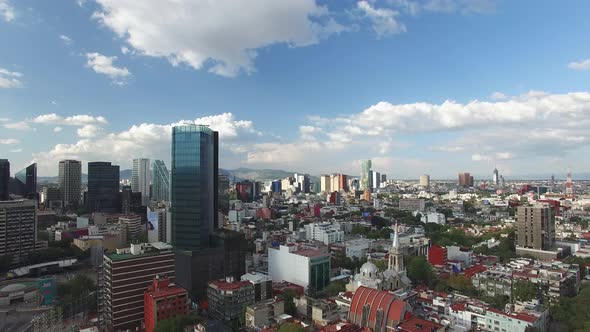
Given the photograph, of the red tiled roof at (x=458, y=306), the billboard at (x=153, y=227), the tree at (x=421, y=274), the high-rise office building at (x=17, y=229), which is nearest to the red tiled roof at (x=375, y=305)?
the red tiled roof at (x=458, y=306)

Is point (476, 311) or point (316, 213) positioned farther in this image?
point (316, 213)

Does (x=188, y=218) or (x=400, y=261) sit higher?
(x=188, y=218)

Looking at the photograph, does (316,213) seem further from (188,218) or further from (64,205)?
(64,205)

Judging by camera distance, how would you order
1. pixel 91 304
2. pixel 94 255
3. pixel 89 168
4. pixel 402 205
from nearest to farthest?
1. pixel 91 304
2. pixel 94 255
3. pixel 89 168
4. pixel 402 205

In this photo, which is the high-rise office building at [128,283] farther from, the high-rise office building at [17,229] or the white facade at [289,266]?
the high-rise office building at [17,229]

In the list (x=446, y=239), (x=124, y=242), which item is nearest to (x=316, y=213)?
(x=446, y=239)

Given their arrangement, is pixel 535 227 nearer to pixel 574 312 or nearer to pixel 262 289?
pixel 574 312

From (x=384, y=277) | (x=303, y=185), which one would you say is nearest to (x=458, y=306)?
(x=384, y=277)
